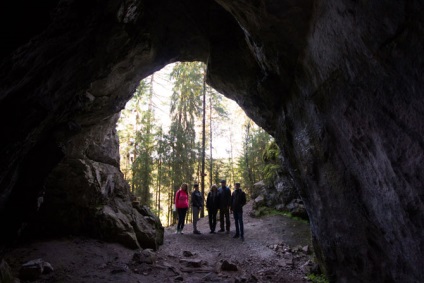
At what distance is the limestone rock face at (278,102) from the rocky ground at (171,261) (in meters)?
0.95

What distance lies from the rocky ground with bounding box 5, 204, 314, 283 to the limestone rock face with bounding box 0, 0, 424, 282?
95cm

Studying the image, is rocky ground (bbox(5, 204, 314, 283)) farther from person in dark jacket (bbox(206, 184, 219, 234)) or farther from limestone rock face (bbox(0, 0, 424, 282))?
person in dark jacket (bbox(206, 184, 219, 234))

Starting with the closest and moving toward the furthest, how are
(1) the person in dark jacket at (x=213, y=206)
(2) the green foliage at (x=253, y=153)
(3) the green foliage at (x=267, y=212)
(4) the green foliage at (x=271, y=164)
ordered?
(1) the person in dark jacket at (x=213, y=206) → (3) the green foliage at (x=267, y=212) → (4) the green foliage at (x=271, y=164) → (2) the green foliage at (x=253, y=153)

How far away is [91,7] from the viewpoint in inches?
202

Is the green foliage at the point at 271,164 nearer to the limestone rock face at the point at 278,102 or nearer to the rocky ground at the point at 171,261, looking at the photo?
the rocky ground at the point at 171,261

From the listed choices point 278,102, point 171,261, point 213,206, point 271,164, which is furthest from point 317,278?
point 271,164

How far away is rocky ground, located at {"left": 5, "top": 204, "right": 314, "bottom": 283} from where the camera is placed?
6566 millimetres

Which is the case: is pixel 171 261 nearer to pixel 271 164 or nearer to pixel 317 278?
pixel 317 278

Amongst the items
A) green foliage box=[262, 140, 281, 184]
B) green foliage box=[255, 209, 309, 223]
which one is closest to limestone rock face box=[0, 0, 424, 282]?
green foliage box=[255, 209, 309, 223]

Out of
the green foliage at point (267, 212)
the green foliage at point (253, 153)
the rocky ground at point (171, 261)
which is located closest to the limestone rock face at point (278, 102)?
the rocky ground at point (171, 261)

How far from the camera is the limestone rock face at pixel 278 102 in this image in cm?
342

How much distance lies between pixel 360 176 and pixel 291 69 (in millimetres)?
3224

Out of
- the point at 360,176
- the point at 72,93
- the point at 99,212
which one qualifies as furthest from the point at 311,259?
the point at 72,93

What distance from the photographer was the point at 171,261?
28.3 feet
